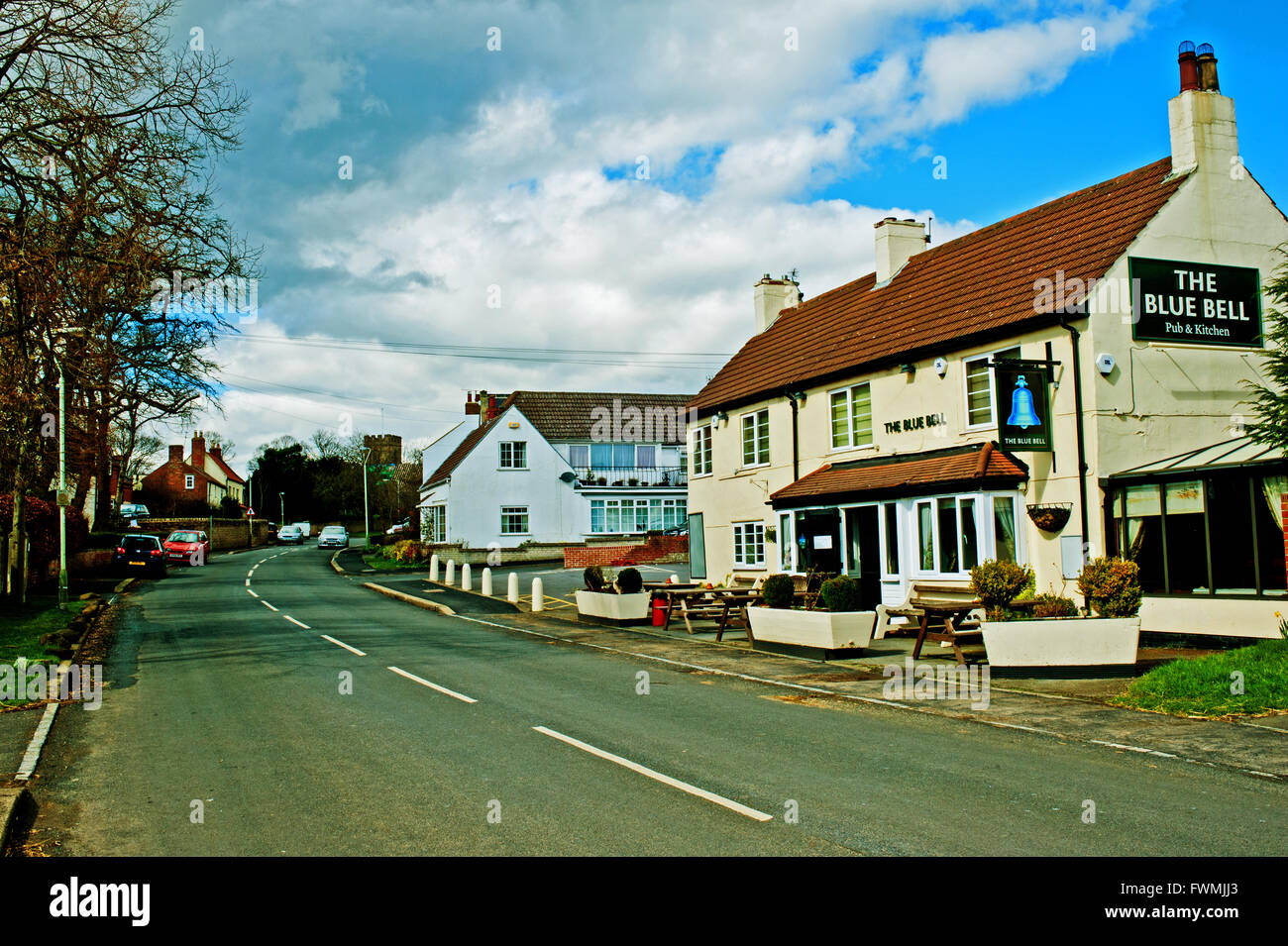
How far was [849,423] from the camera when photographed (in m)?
24.7

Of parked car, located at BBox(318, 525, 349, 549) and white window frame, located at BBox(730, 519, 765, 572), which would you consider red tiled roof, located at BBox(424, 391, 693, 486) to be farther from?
white window frame, located at BBox(730, 519, 765, 572)

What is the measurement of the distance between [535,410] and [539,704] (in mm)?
47399

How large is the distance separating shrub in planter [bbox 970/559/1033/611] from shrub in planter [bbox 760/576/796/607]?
3.78 m

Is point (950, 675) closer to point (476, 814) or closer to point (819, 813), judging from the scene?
point (819, 813)

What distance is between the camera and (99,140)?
1422 centimetres

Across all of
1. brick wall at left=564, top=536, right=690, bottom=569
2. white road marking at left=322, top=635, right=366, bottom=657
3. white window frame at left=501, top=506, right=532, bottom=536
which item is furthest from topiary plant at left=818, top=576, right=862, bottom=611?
white window frame at left=501, top=506, right=532, bottom=536

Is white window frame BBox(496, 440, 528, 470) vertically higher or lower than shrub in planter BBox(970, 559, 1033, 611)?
higher

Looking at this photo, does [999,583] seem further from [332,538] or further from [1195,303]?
[332,538]

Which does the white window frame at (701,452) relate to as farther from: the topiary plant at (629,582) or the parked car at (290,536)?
the parked car at (290,536)

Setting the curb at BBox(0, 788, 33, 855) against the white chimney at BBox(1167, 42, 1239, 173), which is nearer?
the curb at BBox(0, 788, 33, 855)

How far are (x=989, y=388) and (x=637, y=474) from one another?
1523 inches

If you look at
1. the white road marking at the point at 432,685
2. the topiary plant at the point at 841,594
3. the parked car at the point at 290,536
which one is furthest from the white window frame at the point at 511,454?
the white road marking at the point at 432,685

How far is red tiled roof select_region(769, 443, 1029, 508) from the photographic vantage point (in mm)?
19000

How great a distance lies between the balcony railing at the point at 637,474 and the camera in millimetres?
57656
